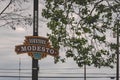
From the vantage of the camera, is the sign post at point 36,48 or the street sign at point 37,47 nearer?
the sign post at point 36,48

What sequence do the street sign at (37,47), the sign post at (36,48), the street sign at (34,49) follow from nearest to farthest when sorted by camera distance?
the sign post at (36,48) → the street sign at (37,47) → the street sign at (34,49)

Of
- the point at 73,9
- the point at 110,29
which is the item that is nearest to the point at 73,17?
the point at 73,9

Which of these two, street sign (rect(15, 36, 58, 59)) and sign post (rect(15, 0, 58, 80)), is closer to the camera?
sign post (rect(15, 0, 58, 80))

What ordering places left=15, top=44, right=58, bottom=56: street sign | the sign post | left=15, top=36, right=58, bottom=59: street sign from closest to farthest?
the sign post
left=15, top=36, right=58, bottom=59: street sign
left=15, top=44, right=58, bottom=56: street sign

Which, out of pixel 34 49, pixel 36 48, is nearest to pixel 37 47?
pixel 36 48

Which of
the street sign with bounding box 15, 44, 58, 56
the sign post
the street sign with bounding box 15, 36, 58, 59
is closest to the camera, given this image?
the sign post

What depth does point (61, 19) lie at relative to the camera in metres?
25.3

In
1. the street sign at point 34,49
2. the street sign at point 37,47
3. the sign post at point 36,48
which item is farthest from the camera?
the street sign at point 34,49

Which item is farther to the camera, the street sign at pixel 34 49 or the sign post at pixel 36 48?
the street sign at pixel 34 49

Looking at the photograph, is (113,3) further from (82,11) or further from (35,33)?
(35,33)

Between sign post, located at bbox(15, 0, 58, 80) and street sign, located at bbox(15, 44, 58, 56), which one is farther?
street sign, located at bbox(15, 44, 58, 56)

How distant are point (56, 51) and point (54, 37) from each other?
0.73 metres

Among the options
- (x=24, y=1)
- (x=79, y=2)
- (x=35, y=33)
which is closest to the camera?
(x=35, y=33)

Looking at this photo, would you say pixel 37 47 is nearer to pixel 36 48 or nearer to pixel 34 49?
pixel 36 48
